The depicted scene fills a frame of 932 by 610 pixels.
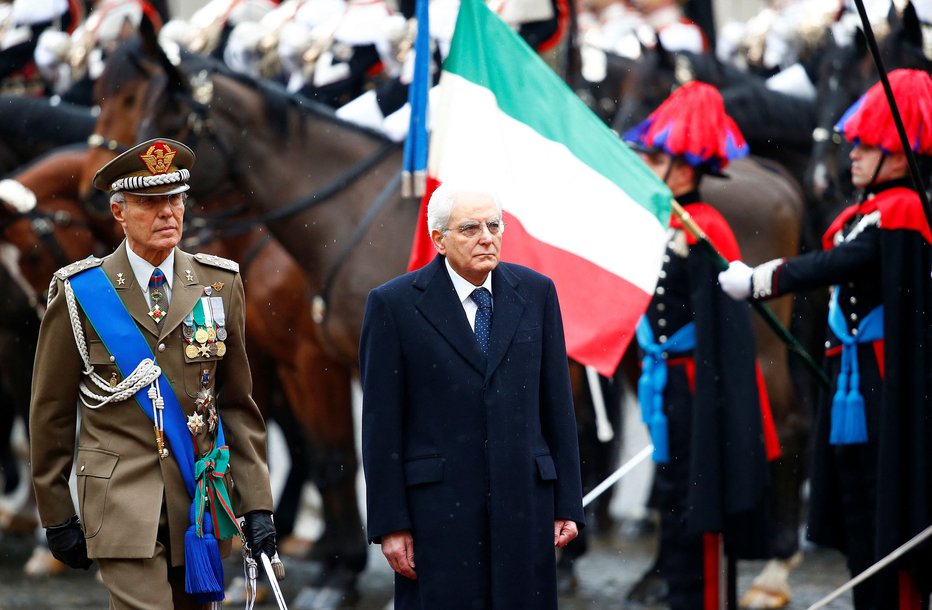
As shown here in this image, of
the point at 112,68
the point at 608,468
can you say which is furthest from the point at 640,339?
the point at 112,68

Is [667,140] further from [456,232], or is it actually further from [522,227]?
[456,232]

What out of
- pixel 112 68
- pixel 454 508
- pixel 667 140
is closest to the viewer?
pixel 454 508

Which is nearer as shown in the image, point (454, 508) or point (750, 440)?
point (454, 508)

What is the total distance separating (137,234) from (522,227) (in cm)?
197

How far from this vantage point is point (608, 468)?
995 cm

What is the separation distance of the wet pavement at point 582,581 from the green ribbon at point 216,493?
3.42 meters

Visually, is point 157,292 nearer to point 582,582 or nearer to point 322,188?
point 322,188

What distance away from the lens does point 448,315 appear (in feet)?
16.1

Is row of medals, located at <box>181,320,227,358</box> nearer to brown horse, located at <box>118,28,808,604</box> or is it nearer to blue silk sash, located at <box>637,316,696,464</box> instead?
blue silk sash, located at <box>637,316,696,464</box>

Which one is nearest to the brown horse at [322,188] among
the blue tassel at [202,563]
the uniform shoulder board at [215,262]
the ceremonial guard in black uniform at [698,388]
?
the ceremonial guard in black uniform at [698,388]

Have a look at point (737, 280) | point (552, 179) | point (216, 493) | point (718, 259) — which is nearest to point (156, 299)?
point (216, 493)

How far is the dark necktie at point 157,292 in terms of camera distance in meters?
4.96

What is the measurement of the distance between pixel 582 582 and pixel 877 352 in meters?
2.76

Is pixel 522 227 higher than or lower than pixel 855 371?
higher
